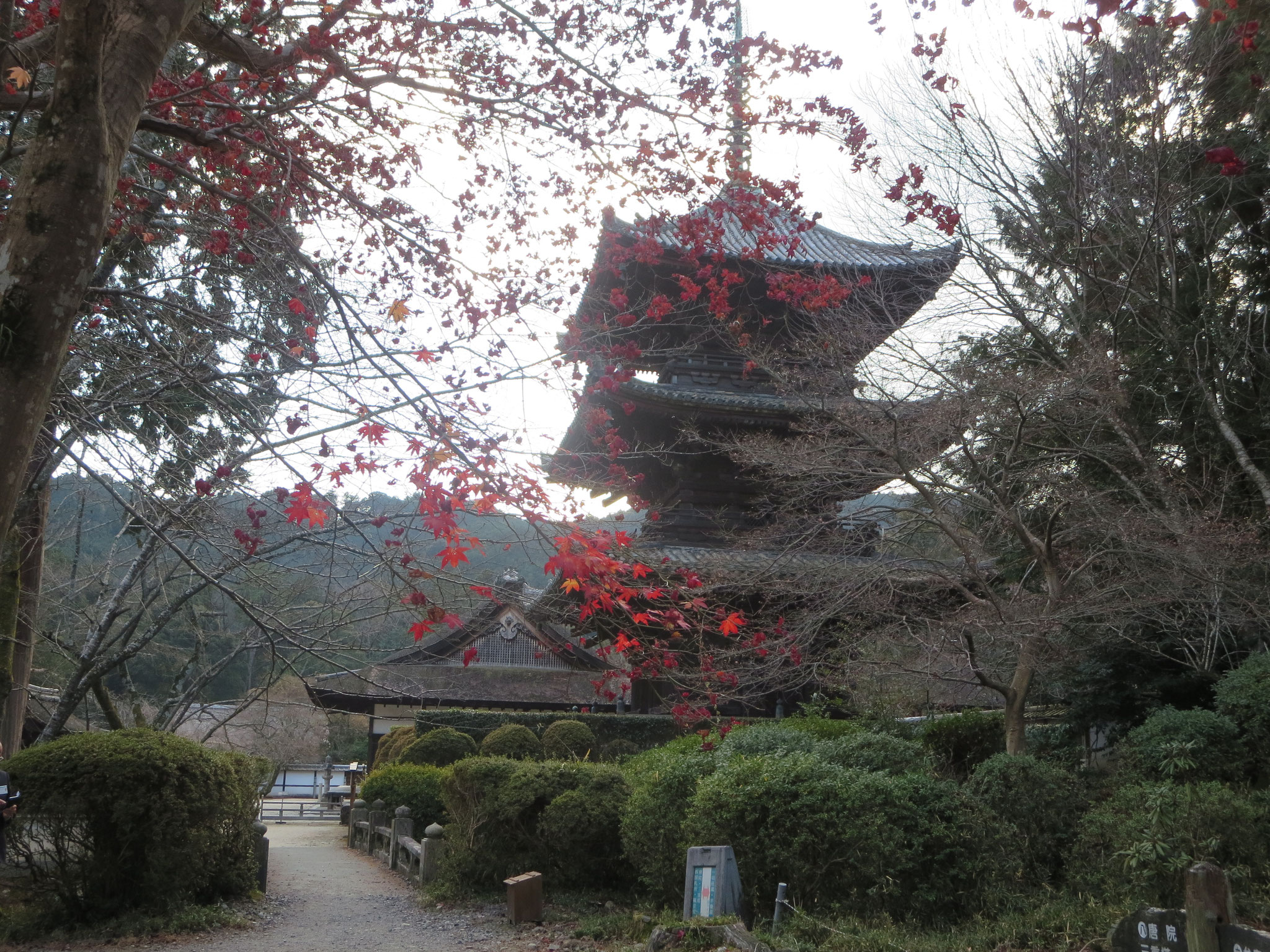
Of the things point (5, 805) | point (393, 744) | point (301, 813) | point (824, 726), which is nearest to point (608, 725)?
point (393, 744)

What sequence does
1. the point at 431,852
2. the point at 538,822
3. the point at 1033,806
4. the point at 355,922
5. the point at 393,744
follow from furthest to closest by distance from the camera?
the point at 393,744
the point at 431,852
the point at 538,822
the point at 355,922
the point at 1033,806

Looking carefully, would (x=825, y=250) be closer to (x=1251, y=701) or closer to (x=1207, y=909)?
(x=1251, y=701)

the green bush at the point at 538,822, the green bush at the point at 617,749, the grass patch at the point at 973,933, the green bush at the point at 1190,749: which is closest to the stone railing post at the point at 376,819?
the green bush at the point at 617,749

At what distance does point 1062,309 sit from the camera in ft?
43.7

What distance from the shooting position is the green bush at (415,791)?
15.0 metres

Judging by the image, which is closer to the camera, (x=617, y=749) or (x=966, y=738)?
(x=966, y=738)

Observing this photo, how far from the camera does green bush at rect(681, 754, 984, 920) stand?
6.50 meters

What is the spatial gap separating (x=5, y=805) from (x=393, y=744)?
13034 mm

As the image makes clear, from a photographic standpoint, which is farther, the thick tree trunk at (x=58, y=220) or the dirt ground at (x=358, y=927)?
the dirt ground at (x=358, y=927)

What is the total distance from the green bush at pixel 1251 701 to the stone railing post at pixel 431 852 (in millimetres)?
8506

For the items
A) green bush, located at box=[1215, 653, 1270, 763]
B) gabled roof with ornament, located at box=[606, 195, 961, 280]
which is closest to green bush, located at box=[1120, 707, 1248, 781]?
green bush, located at box=[1215, 653, 1270, 763]

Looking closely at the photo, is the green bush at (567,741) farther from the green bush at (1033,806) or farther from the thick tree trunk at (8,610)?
the green bush at (1033,806)

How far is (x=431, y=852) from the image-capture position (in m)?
11.4

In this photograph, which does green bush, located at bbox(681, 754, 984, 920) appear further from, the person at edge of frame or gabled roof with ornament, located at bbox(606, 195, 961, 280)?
gabled roof with ornament, located at bbox(606, 195, 961, 280)
